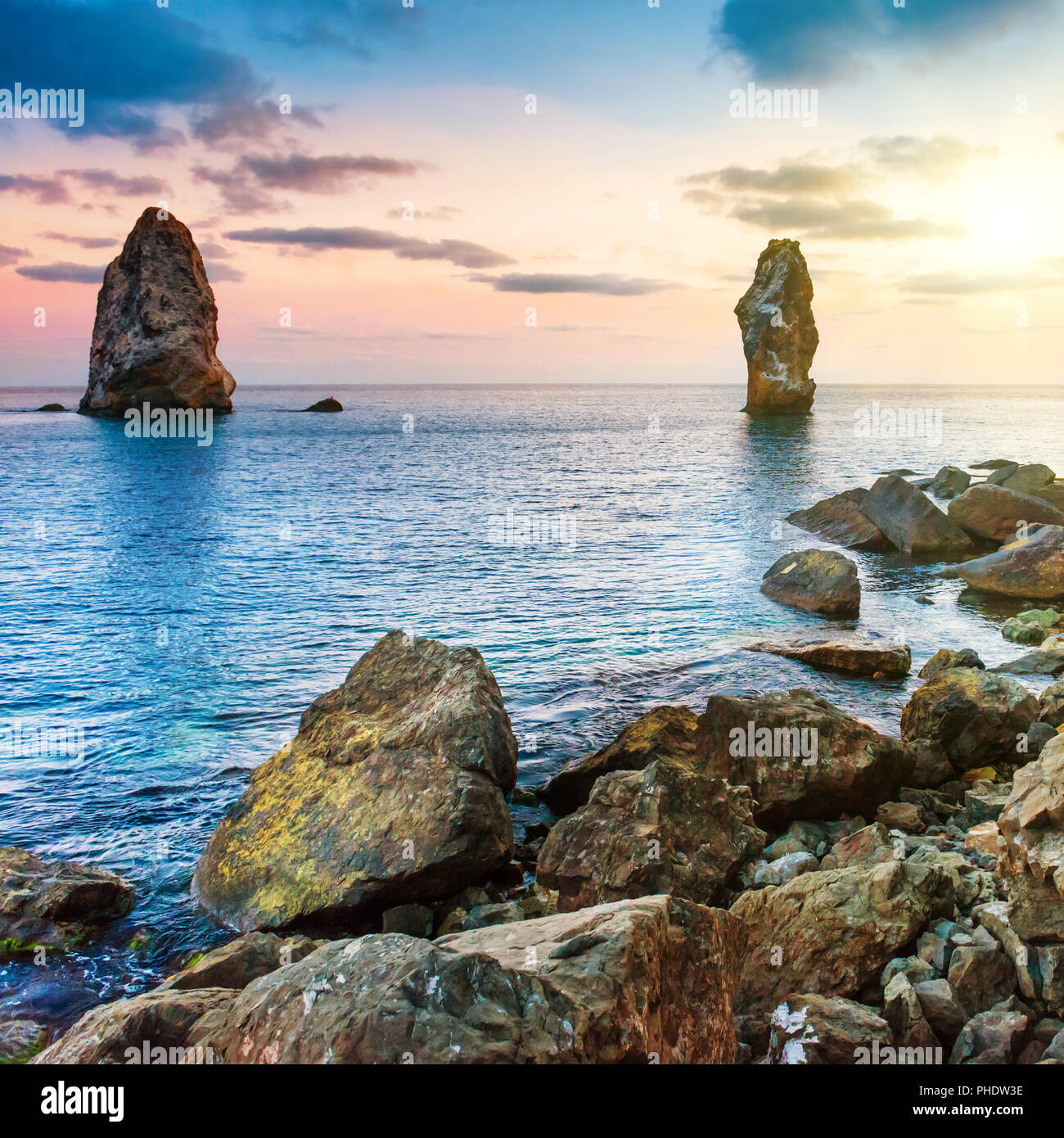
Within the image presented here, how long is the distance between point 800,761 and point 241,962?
744 cm

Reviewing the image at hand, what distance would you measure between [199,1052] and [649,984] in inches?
111

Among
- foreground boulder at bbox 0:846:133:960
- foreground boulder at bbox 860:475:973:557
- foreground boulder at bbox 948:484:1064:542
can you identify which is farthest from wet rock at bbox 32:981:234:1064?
foreground boulder at bbox 948:484:1064:542

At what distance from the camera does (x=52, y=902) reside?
9.67m

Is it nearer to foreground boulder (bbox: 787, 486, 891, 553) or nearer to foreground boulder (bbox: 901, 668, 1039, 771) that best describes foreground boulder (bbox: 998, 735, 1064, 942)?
foreground boulder (bbox: 901, 668, 1039, 771)

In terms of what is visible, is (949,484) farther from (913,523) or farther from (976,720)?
(976,720)

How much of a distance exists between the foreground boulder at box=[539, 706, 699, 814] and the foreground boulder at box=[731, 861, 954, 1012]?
14.1ft

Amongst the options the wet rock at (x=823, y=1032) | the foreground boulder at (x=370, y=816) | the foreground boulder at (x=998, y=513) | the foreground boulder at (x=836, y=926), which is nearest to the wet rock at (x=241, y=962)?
the foreground boulder at (x=370, y=816)

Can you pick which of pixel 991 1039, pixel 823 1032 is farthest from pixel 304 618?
pixel 991 1039

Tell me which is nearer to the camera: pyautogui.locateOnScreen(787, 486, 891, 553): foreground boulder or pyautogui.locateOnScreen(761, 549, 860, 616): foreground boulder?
pyautogui.locateOnScreen(761, 549, 860, 616): foreground boulder

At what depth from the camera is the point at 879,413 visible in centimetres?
14612

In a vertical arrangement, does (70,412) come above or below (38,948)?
above

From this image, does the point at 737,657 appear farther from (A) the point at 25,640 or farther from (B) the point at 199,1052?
(A) the point at 25,640

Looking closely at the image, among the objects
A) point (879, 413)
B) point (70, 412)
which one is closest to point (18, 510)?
point (70, 412)

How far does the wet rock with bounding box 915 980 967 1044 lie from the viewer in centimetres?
621
